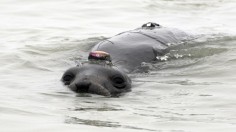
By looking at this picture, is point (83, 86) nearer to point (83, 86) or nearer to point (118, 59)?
point (83, 86)

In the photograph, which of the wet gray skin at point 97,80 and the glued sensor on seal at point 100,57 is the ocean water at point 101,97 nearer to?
the wet gray skin at point 97,80

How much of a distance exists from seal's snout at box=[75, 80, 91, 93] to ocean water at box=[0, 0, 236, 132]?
0.09 meters

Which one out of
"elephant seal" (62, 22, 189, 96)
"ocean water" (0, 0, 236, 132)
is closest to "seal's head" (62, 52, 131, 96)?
"elephant seal" (62, 22, 189, 96)

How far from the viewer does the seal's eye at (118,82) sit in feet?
23.2

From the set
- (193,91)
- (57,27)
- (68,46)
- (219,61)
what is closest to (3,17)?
(57,27)

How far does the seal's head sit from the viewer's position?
22.4ft

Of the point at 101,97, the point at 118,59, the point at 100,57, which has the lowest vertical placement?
the point at 101,97

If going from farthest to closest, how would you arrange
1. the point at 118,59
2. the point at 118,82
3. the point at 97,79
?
the point at 118,59 → the point at 118,82 → the point at 97,79

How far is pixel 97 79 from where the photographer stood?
22.5 ft

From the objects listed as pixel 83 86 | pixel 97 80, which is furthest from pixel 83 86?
pixel 97 80

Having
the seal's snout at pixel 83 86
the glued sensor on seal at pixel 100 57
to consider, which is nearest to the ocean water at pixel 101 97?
the seal's snout at pixel 83 86

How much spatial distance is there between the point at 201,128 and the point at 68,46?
5.32 meters

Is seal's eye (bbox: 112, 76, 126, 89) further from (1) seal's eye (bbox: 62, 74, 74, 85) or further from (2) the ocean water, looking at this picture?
(1) seal's eye (bbox: 62, 74, 74, 85)

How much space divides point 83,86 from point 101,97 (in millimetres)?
213
